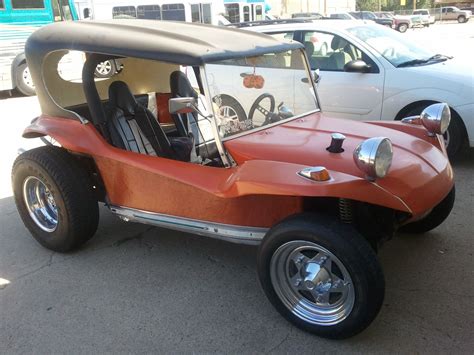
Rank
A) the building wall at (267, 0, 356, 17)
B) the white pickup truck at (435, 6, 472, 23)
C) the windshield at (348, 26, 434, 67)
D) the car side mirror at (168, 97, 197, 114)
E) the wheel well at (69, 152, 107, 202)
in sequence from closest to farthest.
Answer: the car side mirror at (168, 97, 197, 114), the wheel well at (69, 152, 107, 202), the windshield at (348, 26, 434, 67), the building wall at (267, 0, 356, 17), the white pickup truck at (435, 6, 472, 23)

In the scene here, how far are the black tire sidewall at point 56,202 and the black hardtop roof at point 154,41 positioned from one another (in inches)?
32.6

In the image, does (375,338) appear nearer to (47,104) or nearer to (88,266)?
(88,266)

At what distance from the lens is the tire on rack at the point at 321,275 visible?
2.41m

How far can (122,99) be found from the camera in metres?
3.52

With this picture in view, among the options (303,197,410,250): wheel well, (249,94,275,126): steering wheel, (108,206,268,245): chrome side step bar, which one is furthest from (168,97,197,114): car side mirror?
(303,197,410,250): wheel well

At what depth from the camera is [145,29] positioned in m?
3.38

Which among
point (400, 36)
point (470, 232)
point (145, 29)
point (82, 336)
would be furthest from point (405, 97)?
point (82, 336)

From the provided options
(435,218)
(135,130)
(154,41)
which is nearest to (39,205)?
(135,130)

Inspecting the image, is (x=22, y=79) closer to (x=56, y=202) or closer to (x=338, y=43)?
(x=338, y=43)

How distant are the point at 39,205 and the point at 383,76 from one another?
3887 millimetres

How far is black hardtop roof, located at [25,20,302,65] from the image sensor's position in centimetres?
296

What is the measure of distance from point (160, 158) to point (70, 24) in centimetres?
133

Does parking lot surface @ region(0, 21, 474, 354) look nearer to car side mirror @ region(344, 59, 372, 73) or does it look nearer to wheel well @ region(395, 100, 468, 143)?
wheel well @ region(395, 100, 468, 143)

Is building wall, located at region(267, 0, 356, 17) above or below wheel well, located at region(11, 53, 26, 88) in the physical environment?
above
